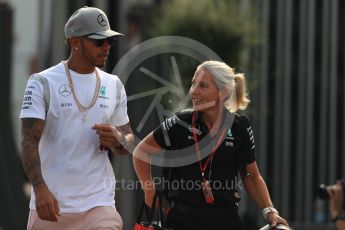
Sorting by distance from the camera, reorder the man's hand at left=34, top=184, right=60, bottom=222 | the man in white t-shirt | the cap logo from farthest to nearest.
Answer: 1. the cap logo
2. the man in white t-shirt
3. the man's hand at left=34, top=184, right=60, bottom=222

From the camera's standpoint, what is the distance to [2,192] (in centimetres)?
1285

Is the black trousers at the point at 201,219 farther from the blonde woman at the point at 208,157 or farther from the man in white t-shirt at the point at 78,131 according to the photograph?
the man in white t-shirt at the point at 78,131

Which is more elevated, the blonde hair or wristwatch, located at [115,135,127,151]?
the blonde hair

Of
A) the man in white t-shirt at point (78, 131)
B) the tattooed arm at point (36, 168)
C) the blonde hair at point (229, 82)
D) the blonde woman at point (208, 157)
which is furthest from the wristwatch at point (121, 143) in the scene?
the blonde hair at point (229, 82)

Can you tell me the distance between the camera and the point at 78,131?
5430 millimetres

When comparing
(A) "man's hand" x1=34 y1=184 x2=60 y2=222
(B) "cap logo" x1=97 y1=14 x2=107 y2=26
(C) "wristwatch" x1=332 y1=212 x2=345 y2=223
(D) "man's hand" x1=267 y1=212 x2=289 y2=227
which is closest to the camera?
(A) "man's hand" x1=34 y1=184 x2=60 y2=222

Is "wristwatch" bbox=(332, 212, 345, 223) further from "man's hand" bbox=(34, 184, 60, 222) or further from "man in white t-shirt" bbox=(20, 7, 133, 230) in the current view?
"man's hand" bbox=(34, 184, 60, 222)

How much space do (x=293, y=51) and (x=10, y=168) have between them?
222 inches

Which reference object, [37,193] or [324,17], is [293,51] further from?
[37,193]

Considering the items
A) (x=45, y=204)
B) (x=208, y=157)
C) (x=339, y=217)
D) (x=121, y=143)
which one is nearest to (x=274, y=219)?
(x=208, y=157)

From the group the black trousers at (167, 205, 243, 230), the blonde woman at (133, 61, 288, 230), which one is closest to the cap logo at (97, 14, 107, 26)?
the blonde woman at (133, 61, 288, 230)

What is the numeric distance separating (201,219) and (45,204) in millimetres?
989

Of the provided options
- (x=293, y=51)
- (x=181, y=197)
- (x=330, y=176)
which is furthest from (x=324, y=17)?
(x=181, y=197)

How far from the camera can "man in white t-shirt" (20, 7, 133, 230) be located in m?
5.41
